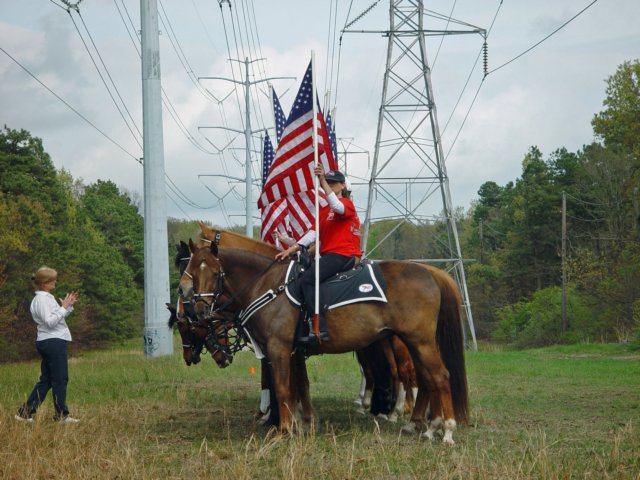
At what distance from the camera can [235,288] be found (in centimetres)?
1095

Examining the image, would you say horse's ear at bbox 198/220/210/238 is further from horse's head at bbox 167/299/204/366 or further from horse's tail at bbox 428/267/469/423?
horse's tail at bbox 428/267/469/423

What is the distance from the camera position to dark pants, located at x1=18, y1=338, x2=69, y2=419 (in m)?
11.1

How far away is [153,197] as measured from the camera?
80.8ft

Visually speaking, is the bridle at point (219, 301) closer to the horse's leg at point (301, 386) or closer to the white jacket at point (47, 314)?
the horse's leg at point (301, 386)

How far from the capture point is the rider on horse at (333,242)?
10.2 m

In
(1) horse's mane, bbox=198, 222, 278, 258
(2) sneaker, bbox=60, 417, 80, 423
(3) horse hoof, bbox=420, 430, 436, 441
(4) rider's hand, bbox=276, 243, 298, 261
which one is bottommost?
(3) horse hoof, bbox=420, 430, 436, 441

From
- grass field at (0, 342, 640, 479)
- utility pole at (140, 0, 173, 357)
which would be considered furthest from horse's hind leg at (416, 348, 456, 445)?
utility pole at (140, 0, 173, 357)

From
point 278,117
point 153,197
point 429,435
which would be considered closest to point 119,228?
point 153,197

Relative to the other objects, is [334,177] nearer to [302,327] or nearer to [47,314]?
[302,327]

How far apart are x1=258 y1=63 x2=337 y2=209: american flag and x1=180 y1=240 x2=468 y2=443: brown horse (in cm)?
156

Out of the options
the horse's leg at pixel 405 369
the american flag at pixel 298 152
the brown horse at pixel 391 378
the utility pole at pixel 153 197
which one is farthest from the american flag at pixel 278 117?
the horse's leg at pixel 405 369

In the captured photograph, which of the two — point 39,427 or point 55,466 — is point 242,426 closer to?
point 39,427

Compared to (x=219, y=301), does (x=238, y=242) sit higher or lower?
higher

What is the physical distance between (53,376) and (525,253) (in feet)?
180
